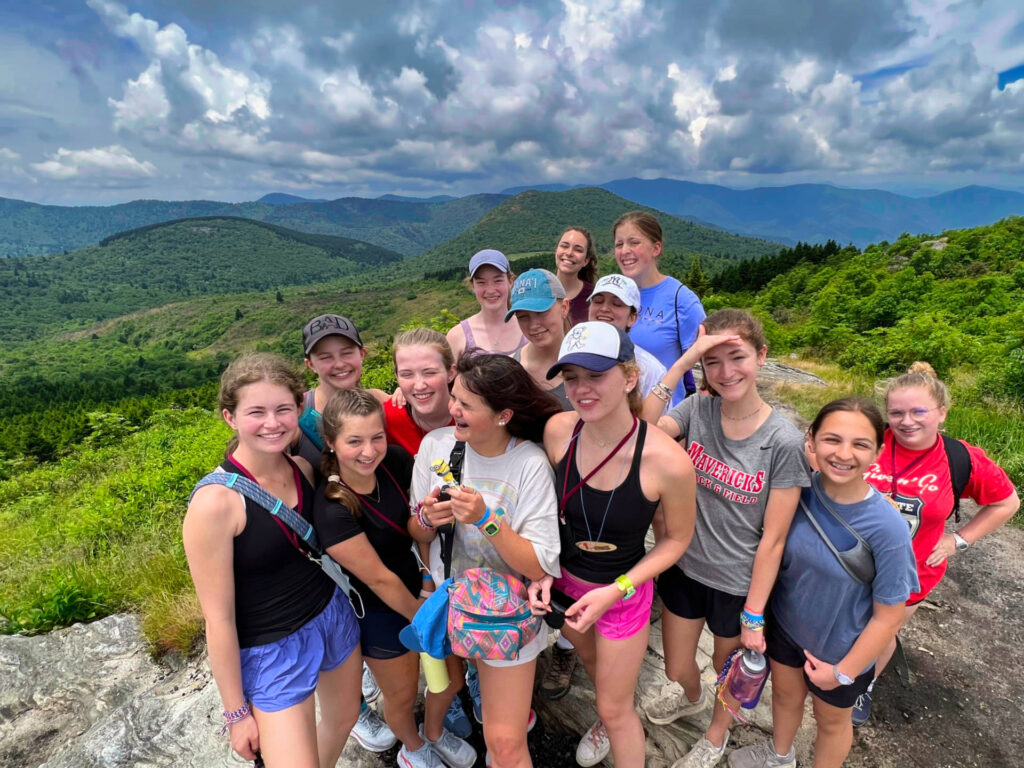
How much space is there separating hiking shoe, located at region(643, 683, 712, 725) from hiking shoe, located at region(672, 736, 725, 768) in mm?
189

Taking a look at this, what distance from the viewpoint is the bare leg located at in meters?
2.55

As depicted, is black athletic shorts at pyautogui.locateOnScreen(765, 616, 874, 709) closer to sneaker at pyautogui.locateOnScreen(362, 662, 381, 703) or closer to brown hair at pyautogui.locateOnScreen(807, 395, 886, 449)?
brown hair at pyautogui.locateOnScreen(807, 395, 886, 449)

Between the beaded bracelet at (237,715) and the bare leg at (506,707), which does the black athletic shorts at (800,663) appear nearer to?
the bare leg at (506,707)

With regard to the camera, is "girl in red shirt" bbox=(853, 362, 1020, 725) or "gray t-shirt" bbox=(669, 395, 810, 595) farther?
"girl in red shirt" bbox=(853, 362, 1020, 725)

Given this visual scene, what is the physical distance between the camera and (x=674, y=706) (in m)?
3.36

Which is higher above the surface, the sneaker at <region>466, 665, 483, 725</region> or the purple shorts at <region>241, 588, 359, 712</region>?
the purple shorts at <region>241, 588, 359, 712</region>

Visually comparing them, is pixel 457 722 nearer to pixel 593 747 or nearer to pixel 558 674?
pixel 558 674

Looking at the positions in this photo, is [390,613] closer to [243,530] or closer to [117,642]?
[243,530]

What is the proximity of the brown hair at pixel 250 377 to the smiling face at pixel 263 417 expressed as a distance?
0.08ft

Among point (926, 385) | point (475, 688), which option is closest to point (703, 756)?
point (475, 688)

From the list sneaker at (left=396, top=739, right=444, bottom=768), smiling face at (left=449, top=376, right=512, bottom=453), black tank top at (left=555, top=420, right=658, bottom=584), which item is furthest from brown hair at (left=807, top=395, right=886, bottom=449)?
sneaker at (left=396, top=739, right=444, bottom=768)

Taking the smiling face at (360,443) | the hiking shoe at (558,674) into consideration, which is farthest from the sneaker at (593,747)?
the smiling face at (360,443)

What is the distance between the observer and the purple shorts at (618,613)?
2.61 meters

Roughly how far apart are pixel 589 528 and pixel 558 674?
1.74 metres
